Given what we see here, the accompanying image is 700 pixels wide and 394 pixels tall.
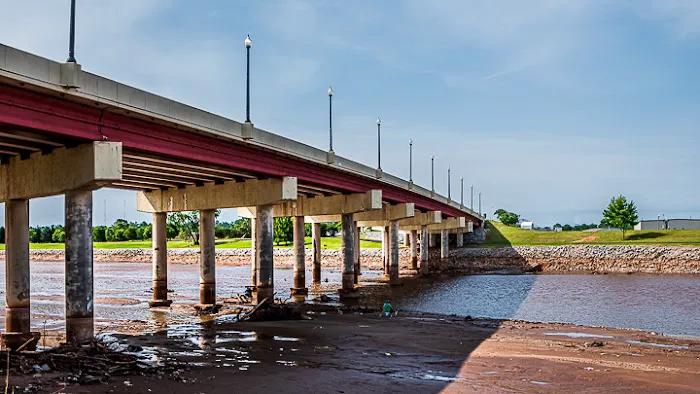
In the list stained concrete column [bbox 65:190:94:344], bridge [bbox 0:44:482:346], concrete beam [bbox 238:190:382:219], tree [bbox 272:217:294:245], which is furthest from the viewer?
tree [bbox 272:217:294:245]

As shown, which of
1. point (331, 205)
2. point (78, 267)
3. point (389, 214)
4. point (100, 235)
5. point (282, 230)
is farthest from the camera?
point (100, 235)

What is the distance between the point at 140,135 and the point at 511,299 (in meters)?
30.2

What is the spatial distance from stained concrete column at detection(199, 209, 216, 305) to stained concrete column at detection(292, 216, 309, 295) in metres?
10.5

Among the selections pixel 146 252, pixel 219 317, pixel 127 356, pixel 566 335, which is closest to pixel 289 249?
pixel 146 252

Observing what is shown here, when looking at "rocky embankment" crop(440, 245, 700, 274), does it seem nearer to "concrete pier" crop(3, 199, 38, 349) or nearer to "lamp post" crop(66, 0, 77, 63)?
"concrete pier" crop(3, 199, 38, 349)

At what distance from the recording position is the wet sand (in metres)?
15.6

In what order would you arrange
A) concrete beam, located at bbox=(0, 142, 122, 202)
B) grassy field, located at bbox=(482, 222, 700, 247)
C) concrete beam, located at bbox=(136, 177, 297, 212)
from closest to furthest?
concrete beam, located at bbox=(0, 142, 122, 202) → concrete beam, located at bbox=(136, 177, 297, 212) → grassy field, located at bbox=(482, 222, 700, 247)

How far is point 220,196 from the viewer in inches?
1550

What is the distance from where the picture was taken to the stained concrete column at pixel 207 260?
38.1 m

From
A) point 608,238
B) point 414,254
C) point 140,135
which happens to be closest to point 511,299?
point 140,135

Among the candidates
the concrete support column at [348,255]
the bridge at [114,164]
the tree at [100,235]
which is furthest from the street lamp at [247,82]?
the tree at [100,235]

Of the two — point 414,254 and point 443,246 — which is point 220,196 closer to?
point 414,254

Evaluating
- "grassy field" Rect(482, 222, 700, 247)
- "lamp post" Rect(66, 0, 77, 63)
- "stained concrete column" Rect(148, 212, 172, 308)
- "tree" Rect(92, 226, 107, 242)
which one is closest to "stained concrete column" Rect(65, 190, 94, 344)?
"lamp post" Rect(66, 0, 77, 63)

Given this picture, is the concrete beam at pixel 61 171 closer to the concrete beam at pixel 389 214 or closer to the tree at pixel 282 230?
the concrete beam at pixel 389 214
